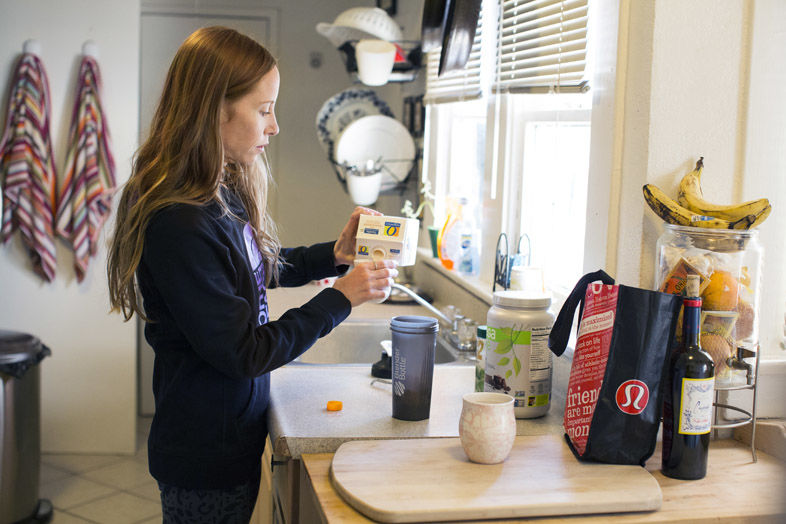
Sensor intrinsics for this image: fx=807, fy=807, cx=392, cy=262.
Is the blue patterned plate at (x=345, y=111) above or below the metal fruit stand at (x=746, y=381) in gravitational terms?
above

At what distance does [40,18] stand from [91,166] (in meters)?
0.65

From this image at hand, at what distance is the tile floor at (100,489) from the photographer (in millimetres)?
3123

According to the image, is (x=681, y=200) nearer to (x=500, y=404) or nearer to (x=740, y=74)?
(x=740, y=74)

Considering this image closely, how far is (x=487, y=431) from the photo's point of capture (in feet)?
4.01

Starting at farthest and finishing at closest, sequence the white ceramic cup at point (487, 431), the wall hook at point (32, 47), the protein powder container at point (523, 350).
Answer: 1. the wall hook at point (32, 47)
2. the protein powder container at point (523, 350)
3. the white ceramic cup at point (487, 431)

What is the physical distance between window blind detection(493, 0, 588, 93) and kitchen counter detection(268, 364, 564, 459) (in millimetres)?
706

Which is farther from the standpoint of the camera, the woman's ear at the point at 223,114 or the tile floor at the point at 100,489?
the tile floor at the point at 100,489

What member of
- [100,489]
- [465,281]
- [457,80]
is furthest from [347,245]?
[100,489]

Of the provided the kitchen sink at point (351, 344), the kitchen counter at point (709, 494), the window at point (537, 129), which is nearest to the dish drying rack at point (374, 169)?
the window at point (537, 129)

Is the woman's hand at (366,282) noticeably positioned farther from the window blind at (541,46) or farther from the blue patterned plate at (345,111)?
the blue patterned plate at (345,111)

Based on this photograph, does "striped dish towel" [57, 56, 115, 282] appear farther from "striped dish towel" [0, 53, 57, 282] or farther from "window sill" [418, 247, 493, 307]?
"window sill" [418, 247, 493, 307]

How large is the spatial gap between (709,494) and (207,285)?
32.0 inches

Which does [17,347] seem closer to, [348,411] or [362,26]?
[362,26]

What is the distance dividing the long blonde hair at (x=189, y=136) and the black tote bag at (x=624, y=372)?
0.65m
